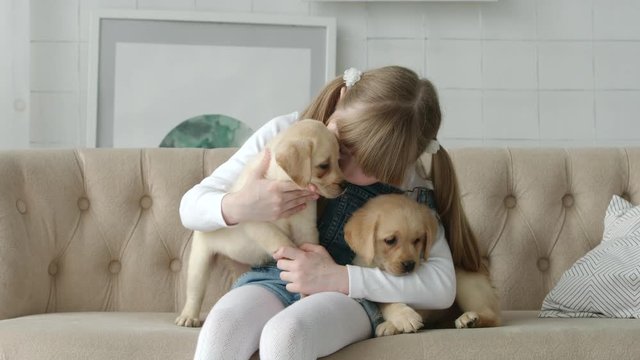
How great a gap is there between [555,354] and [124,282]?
1172mm

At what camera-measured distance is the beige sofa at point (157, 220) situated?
2.17m

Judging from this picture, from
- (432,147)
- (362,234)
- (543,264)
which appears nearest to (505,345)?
(362,234)

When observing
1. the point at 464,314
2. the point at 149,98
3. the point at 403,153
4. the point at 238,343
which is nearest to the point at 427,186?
the point at 403,153

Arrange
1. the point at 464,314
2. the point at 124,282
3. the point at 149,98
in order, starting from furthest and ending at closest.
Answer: the point at 149,98 → the point at 124,282 → the point at 464,314

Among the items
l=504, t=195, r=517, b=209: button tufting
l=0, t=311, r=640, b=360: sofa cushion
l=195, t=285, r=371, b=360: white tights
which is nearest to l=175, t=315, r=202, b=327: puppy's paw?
l=0, t=311, r=640, b=360: sofa cushion

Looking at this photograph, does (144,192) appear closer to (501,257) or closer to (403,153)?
(403,153)

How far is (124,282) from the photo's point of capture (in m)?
2.23

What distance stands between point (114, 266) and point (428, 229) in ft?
3.02

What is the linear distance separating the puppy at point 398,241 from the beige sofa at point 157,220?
0.29m

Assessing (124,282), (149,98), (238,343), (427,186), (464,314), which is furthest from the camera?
(149,98)

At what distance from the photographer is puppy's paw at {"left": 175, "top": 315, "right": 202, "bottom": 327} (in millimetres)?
1828

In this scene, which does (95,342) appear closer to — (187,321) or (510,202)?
(187,321)

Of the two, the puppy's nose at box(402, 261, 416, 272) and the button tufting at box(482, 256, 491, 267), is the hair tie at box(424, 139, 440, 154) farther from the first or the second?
the button tufting at box(482, 256, 491, 267)

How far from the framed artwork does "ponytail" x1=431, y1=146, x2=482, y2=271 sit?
0.98 meters
